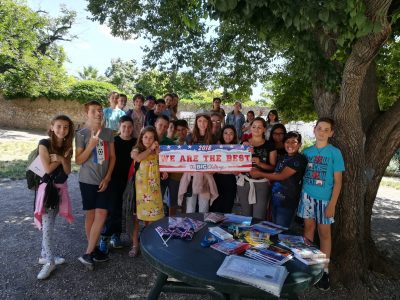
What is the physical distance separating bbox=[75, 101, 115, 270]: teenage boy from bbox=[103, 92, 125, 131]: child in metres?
2.57

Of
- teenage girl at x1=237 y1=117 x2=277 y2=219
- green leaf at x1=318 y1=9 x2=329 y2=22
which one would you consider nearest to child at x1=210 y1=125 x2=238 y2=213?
teenage girl at x1=237 y1=117 x2=277 y2=219

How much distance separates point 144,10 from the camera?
21.7ft

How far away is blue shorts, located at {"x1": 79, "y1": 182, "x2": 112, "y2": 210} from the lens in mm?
3883

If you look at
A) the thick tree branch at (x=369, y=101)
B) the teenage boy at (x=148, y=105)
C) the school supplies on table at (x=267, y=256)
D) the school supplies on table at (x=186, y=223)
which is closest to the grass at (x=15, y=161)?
the teenage boy at (x=148, y=105)

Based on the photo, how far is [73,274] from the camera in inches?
148

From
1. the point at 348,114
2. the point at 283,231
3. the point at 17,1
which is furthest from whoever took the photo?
the point at 17,1

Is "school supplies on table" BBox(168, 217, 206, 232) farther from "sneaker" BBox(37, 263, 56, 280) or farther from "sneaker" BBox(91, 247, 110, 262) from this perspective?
"sneaker" BBox(37, 263, 56, 280)

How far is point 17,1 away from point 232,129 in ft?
67.2

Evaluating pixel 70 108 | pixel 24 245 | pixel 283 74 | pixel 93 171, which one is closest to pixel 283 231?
pixel 93 171

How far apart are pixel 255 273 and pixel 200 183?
239cm

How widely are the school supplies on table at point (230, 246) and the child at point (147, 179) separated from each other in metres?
1.71

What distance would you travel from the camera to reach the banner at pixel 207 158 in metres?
4.20

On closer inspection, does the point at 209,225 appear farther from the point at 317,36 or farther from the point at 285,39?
the point at 317,36

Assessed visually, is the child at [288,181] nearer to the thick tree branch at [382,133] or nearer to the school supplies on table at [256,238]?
the thick tree branch at [382,133]
